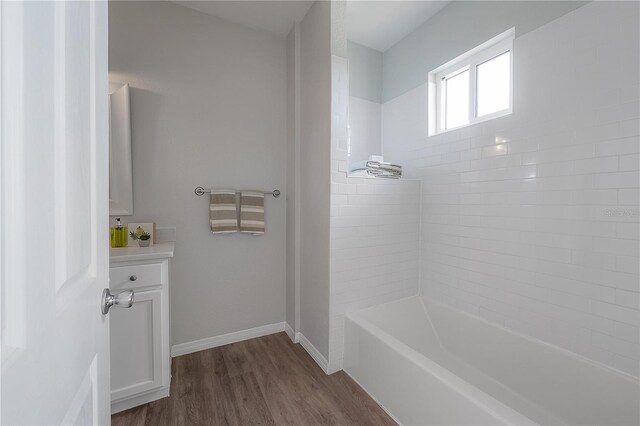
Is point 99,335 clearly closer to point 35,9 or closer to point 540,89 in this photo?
point 35,9

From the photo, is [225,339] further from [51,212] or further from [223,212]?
[51,212]

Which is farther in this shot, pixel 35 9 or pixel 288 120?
pixel 288 120

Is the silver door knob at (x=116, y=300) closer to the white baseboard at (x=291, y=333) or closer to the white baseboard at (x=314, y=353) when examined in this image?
the white baseboard at (x=314, y=353)

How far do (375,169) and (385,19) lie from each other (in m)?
1.34

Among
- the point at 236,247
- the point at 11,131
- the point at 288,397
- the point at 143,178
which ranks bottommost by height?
the point at 288,397

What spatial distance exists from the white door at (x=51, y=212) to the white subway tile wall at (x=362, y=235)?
1.44 m

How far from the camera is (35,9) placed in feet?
1.15

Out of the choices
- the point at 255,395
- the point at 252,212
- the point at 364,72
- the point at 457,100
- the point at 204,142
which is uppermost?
the point at 364,72

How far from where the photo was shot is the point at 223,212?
2225 mm

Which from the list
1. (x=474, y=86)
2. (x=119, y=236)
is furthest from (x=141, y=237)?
(x=474, y=86)

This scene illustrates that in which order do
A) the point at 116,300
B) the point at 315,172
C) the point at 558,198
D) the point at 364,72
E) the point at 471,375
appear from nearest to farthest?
the point at 116,300, the point at 558,198, the point at 471,375, the point at 315,172, the point at 364,72

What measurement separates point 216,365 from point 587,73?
9.39ft

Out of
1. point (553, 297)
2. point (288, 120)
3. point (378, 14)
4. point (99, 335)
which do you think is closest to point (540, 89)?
point (553, 297)

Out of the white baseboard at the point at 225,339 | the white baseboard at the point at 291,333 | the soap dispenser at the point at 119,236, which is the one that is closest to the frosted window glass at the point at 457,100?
the white baseboard at the point at 291,333
